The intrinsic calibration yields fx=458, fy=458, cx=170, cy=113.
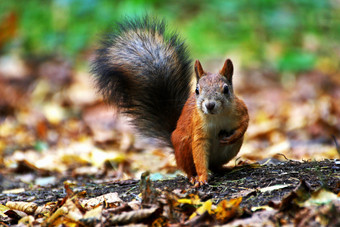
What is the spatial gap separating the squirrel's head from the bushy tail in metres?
0.43

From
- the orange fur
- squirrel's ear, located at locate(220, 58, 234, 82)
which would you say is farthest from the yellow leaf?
squirrel's ear, located at locate(220, 58, 234, 82)

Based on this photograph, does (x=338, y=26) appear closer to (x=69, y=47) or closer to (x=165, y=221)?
(x=69, y=47)

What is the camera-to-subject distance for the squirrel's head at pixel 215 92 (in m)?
2.70

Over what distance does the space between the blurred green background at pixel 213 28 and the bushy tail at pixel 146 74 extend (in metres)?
4.69

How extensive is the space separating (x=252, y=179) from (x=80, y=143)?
112 inches

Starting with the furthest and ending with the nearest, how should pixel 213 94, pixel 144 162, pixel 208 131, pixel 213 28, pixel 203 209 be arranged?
pixel 213 28 → pixel 144 162 → pixel 208 131 → pixel 213 94 → pixel 203 209

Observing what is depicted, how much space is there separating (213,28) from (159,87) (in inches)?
239

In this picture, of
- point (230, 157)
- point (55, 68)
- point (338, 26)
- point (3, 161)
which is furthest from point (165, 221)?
point (338, 26)

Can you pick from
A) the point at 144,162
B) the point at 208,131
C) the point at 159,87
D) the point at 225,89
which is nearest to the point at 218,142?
the point at 208,131

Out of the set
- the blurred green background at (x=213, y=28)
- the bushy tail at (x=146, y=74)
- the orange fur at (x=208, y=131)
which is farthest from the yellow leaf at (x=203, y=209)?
the blurred green background at (x=213, y=28)

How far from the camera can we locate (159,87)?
333cm

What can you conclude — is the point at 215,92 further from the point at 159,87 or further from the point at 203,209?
the point at 203,209

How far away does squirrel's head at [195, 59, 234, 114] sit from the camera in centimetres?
270

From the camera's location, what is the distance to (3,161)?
14.5 ft
